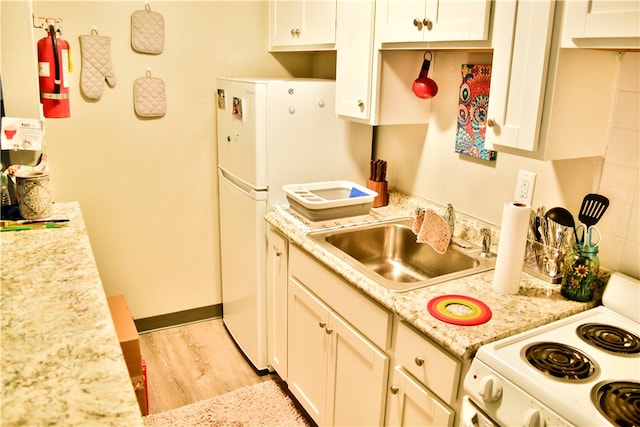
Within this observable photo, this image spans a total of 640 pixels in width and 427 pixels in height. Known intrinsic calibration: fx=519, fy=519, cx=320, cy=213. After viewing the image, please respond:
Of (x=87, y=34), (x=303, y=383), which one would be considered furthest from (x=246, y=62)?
(x=303, y=383)

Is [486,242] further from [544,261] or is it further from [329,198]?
[329,198]

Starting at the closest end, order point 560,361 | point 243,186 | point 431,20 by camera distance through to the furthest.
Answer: point 560,361
point 431,20
point 243,186

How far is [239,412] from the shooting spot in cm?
250

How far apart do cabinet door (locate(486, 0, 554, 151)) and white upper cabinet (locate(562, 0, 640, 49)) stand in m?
0.06

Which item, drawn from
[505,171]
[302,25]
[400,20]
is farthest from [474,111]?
[302,25]

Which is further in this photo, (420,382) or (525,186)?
(525,186)

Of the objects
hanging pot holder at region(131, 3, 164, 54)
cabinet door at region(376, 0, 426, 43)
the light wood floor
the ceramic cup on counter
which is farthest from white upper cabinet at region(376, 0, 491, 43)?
the light wood floor

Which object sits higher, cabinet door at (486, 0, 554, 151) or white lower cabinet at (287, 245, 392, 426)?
cabinet door at (486, 0, 554, 151)

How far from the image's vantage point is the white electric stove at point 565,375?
117cm

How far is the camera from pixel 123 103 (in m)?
2.81

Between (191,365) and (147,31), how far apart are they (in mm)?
1832

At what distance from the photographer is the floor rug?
7.98 feet

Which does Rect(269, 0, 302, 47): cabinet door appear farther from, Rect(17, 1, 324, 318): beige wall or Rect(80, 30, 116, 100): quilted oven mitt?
Rect(80, 30, 116, 100): quilted oven mitt

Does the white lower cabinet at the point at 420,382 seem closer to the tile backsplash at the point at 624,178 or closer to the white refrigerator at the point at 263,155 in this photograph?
the tile backsplash at the point at 624,178
